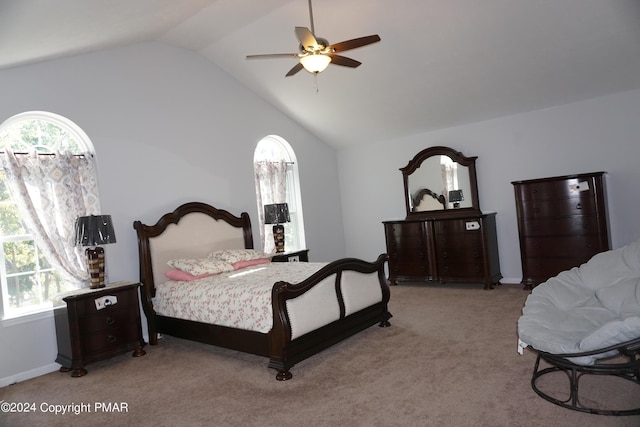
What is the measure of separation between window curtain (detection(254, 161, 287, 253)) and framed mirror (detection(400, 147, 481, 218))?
5.96ft

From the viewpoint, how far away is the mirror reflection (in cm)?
614

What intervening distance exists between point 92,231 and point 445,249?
4.27 m

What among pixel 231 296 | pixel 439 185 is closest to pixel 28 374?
pixel 231 296

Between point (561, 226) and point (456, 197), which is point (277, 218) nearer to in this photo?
point (456, 197)

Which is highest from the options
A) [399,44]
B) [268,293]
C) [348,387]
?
[399,44]

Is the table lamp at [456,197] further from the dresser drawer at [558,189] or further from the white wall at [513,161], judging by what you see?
the dresser drawer at [558,189]

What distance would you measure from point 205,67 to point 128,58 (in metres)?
1.03

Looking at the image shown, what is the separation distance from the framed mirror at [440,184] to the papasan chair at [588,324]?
2.92 meters

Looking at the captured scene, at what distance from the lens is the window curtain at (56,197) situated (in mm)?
3959

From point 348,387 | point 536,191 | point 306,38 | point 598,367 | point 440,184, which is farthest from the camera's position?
point 440,184

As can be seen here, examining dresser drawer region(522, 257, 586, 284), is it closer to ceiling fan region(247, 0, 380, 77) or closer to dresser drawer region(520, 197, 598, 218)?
dresser drawer region(520, 197, 598, 218)

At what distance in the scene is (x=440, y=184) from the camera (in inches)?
247

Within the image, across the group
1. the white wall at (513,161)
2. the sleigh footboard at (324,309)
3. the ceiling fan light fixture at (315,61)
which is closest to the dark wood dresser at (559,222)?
the white wall at (513,161)

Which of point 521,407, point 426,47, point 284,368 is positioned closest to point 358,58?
point 426,47
